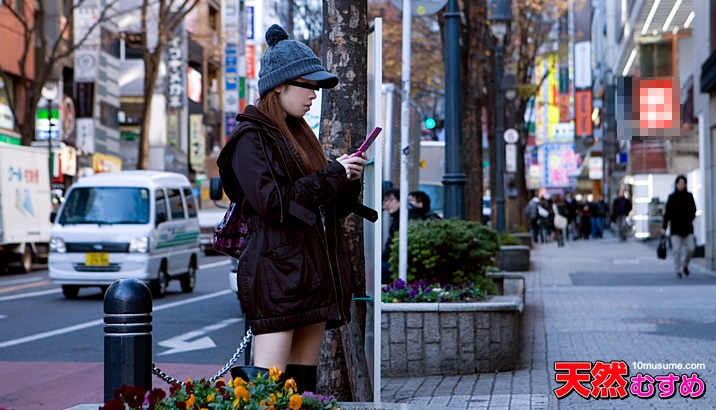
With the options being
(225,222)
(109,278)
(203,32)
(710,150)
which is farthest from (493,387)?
(203,32)

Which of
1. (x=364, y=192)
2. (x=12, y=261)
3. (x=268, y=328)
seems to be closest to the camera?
(x=268, y=328)

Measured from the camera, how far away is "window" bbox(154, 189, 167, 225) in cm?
1997

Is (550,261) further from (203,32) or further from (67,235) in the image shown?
(203,32)

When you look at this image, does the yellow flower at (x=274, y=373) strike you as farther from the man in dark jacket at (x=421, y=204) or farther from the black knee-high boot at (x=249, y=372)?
the man in dark jacket at (x=421, y=204)

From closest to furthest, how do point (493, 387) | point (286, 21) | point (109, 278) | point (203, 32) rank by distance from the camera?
point (493, 387), point (109, 278), point (286, 21), point (203, 32)

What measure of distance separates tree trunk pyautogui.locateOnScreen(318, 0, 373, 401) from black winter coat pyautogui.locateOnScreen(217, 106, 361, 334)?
1534 mm

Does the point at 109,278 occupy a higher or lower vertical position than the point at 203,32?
lower

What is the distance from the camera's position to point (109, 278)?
19.4 m

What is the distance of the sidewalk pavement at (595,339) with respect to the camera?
7938mm

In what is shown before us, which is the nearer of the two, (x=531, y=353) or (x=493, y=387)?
(x=493, y=387)

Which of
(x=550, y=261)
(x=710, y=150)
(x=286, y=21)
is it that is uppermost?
(x=286, y=21)

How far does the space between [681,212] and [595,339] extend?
10026mm

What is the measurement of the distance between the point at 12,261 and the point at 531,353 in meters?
21.5

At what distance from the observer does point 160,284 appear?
19875 mm
